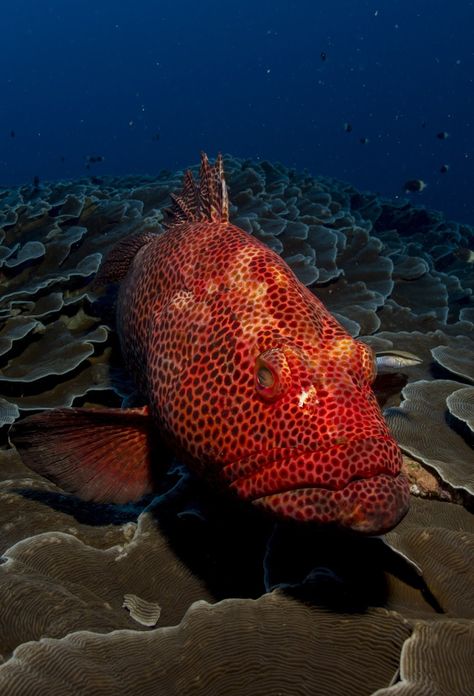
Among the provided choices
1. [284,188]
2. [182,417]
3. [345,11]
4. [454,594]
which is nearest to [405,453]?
[454,594]

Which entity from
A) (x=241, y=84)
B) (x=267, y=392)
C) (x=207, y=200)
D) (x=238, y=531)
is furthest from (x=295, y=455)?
(x=241, y=84)

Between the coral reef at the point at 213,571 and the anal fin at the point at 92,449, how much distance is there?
29 centimetres

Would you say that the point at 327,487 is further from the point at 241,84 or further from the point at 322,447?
the point at 241,84

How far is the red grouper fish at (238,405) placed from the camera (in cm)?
183

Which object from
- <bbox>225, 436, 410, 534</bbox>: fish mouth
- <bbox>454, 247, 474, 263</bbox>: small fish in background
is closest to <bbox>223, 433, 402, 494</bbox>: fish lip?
<bbox>225, 436, 410, 534</bbox>: fish mouth

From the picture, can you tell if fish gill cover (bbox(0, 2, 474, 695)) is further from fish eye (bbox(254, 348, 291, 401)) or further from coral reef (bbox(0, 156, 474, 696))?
fish eye (bbox(254, 348, 291, 401))

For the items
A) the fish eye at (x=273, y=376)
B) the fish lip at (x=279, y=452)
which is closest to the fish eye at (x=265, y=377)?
the fish eye at (x=273, y=376)

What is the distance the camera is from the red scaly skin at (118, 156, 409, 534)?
180cm

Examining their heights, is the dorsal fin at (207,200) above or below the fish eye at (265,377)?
above

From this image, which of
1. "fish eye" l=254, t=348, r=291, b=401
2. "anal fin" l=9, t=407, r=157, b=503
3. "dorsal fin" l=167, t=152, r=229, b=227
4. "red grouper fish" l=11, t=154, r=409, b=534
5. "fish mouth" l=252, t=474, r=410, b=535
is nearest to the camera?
"fish mouth" l=252, t=474, r=410, b=535

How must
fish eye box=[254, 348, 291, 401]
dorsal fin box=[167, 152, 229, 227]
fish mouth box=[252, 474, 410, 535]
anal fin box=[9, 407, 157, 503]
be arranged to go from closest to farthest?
1. fish mouth box=[252, 474, 410, 535]
2. fish eye box=[254, 348, 291, 401]
3. anal fin box=[9, 407, 157, 503]
4. dorsal fin box=[167, 152, 229, 227]

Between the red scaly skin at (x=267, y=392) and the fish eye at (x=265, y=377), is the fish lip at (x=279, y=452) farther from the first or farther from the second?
the fish eye at (x=265, y=377)

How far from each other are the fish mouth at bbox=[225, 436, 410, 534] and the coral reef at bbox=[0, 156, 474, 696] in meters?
0.13

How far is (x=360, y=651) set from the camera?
195 cm
